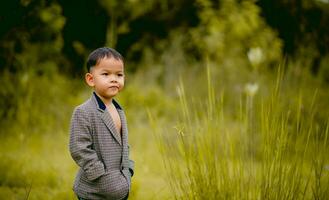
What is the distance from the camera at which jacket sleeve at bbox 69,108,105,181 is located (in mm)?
1845

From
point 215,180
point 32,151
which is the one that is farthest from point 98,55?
point 32,151

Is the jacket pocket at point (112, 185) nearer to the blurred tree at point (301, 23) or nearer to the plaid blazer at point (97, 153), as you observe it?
the plaid blazer at point (97, 153)

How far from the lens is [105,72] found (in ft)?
6.50

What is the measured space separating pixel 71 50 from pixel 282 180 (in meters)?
5.53

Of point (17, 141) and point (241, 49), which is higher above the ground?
point (241, 49)

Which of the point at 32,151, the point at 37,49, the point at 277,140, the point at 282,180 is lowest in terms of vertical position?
the point at 32,151

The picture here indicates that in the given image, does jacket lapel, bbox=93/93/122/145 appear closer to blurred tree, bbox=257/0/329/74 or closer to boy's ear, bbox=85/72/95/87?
boy's ear, bbox=85/72/95/87

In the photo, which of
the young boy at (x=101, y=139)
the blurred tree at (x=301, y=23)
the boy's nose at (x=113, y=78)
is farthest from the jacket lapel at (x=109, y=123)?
the blurred tree at (x=301, y=23)

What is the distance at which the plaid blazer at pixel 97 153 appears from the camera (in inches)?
73.0

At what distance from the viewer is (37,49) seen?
5.15 metres

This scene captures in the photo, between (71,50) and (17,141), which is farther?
(71,50)

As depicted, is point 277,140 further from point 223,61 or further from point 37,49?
point 223,61

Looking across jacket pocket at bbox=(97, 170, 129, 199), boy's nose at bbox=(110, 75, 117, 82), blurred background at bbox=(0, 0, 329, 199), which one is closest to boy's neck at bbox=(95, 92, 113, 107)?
boy's nose at bbox=(110, 75, 117, 82)

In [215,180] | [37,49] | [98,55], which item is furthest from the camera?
[37,49]
